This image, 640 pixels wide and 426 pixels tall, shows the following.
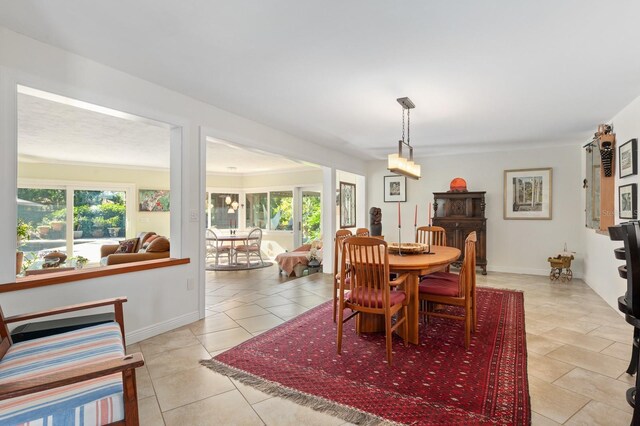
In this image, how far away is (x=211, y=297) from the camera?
451cm

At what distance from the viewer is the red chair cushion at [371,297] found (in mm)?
2602

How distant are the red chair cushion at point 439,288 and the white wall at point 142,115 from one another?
2.31 m

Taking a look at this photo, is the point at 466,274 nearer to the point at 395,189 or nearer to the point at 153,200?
the point at 395,189

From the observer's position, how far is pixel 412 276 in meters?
2.88

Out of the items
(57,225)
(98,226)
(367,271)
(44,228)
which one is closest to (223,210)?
(98,226)

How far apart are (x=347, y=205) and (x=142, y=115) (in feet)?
17.7

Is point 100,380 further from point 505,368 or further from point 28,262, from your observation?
point 28,262

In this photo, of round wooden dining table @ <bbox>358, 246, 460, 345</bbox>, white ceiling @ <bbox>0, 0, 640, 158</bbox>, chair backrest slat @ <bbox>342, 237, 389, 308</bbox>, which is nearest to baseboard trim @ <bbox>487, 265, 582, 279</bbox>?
white ceiling @ <bbox>0, 0, 640, 158</bbox>

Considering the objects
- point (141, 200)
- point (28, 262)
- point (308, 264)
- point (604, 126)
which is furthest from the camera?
point (141, 200)

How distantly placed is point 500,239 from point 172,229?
18.8 ft

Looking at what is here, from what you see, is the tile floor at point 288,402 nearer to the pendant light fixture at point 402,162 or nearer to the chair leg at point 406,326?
the chair leg at point 406,326

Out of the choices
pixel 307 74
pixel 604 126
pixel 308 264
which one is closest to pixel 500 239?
pixel 604 126

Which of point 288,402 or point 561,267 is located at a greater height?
point 561,267

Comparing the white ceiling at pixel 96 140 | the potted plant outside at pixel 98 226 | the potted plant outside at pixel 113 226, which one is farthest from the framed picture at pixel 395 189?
the potted plant outside at pixel 98 226
